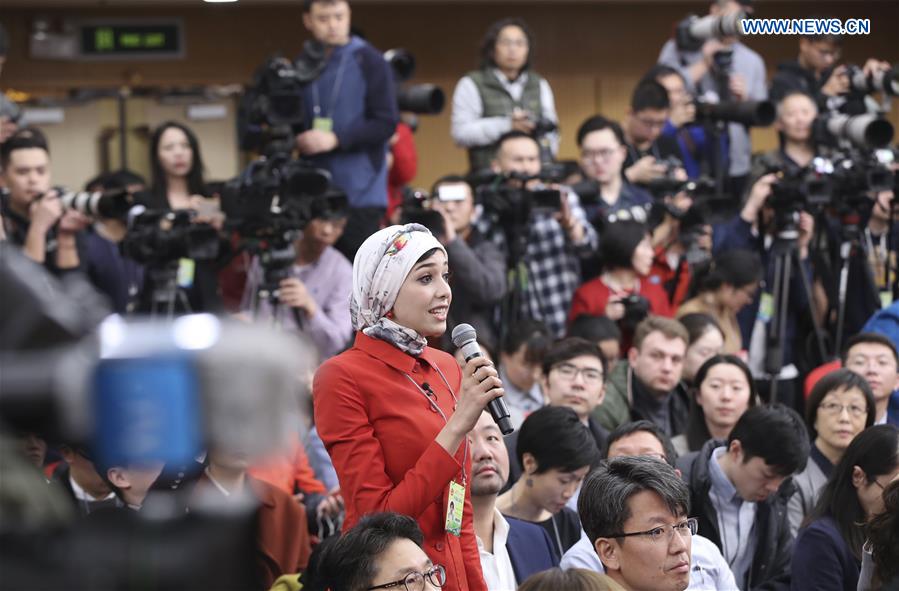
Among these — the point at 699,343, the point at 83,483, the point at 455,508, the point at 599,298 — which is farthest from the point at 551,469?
the point at 599,298

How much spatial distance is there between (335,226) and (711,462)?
5.41 ft

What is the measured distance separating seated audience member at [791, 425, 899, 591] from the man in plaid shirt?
198cm

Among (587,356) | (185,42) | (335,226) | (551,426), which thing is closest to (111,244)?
(335,226)

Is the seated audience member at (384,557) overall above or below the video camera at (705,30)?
below

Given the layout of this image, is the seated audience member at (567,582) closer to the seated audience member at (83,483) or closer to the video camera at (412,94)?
the seated audience member at (83,483)

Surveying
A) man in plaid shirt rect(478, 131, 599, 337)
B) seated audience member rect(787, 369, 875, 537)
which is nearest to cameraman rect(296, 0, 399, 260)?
man in plaid shirt rect(478, 131, 599, 337)

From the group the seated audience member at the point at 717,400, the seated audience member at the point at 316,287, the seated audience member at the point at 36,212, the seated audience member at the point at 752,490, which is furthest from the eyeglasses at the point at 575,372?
the seated audience member at the point at 36,212

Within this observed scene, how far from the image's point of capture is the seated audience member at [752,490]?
336 cm

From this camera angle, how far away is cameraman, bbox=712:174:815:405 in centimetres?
502

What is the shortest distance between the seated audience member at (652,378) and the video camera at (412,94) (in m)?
1.36

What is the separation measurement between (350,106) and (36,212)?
3.91ft

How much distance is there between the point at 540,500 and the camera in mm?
3244

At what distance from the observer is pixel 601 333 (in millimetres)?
4566

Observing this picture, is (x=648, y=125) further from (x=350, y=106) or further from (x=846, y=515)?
(x=846, y=515)
